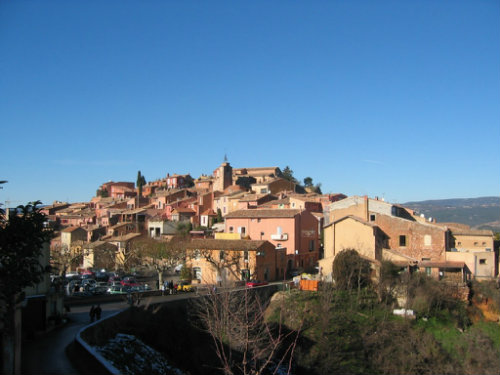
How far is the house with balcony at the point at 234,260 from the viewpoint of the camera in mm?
34062

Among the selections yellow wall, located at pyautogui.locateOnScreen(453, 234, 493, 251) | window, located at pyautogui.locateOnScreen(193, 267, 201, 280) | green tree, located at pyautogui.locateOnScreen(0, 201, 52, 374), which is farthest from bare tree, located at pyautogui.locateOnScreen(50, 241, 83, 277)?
yellow wall, located at pyautogui.locateOnScreen(453, 234, 493, 251)

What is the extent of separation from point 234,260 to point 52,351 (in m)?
20.9

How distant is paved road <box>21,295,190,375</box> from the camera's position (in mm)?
12227

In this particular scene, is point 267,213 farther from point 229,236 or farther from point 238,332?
point 238,332

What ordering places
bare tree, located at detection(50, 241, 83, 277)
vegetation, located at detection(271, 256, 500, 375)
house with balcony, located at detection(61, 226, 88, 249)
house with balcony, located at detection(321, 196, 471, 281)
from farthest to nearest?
house with balcony, located at detection(61, 226, 88, 249)
bare tree, located at detection(50, 241, 83, 277)
house with balcony, located at detection(321, 196, 471, 281)
vegetation, located at detection(271, 256, 500, 375)

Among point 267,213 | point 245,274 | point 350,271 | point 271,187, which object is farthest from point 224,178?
point 350,271

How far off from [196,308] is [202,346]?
308 centimetres

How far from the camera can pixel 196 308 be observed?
2441 centimetres

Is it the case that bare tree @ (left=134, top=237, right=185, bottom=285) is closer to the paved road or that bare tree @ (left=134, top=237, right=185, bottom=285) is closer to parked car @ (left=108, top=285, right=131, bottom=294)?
parked car @ (left=108, top=285, right=131, bottom=294)

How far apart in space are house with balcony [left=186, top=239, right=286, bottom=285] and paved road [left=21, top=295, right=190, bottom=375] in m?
14.0

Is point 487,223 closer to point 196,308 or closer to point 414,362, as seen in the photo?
point 414,362

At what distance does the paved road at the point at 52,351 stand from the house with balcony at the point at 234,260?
14.0 metres

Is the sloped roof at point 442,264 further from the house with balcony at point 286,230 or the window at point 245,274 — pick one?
the window at point 245,274

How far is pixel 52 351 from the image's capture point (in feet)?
47.2
